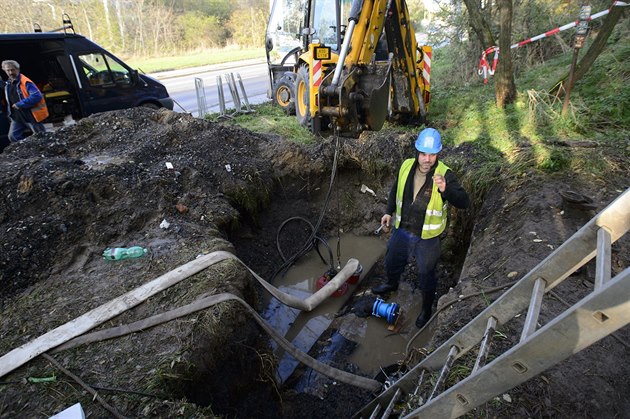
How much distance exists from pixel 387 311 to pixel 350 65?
3.16m

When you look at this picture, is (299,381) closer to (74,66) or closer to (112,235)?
(112,235)

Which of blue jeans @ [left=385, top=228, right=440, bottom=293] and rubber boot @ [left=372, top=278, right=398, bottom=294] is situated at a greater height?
blue jeans @ [left=385, top=228, right=440, bottom=293]

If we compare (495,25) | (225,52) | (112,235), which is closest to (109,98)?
(112,235)

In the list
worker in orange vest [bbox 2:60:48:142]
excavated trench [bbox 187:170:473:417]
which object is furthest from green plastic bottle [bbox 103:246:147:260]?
worker in orange vest [bbox 2:60:48:142]

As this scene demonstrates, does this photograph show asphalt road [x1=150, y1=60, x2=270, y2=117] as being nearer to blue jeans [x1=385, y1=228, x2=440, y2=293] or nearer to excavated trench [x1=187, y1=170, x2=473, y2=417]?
excavated trench [x1=187, y1=170, x2=473, y2=417]

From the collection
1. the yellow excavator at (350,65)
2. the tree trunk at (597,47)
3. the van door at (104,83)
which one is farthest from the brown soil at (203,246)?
the tree trunk at (597,47)

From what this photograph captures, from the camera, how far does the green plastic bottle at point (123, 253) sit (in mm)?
3797

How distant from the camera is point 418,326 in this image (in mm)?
4355

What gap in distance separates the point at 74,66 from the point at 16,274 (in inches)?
226

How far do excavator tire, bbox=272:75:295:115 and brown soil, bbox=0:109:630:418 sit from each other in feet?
8.85

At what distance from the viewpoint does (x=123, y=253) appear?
3814 millimetres

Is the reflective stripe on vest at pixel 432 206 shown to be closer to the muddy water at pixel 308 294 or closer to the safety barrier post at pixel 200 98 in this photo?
the muddy water at pixel 308 294

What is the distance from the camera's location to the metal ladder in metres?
1.22

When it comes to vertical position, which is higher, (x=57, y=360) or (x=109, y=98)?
(x=109, y=98)
